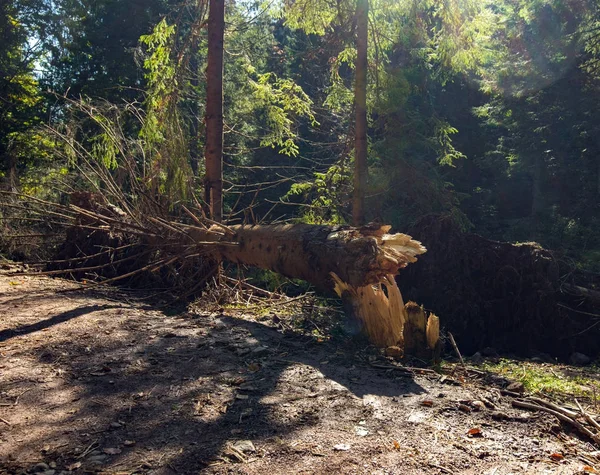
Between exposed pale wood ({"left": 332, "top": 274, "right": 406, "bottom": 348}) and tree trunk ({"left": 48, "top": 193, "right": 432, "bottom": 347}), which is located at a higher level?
tree trunk ({"left": 48, "top": 193, "right": 432, "bottom": 347})

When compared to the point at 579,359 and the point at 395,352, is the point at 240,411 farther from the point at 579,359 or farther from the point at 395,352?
the point at 579,359

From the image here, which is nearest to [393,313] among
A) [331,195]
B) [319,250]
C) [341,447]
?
[319,250]

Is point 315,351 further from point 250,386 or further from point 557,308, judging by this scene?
point 557,308

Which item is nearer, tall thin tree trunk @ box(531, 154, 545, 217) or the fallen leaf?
the fallen leaf

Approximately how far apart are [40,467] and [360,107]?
7989mm

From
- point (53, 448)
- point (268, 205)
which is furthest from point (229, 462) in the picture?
point (268, 205)

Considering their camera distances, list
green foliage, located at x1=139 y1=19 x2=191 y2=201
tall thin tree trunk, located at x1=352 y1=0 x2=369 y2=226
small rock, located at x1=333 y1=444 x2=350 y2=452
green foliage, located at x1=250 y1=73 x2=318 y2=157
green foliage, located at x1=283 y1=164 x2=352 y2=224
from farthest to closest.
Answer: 1. green foliage, located at x1=283 y1=164 x2=352 y2=224
2. green foliage, located at x1=250 y1=73 x2=318 y2=157
3. tall thin tree trunk, located at x1=352 y1=0 x2=369 y2=226
4. green foliage, located at x1=139 y1=19 x2=191 y2=201
5. small rock, located at x1=333 y1=444 x2=350 y2=452

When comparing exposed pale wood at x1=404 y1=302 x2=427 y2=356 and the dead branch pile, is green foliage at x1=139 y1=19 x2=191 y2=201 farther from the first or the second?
exposed pale wood at x1=404 y1=302 x2=427 y2=356

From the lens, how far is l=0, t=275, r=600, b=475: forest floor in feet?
9.87

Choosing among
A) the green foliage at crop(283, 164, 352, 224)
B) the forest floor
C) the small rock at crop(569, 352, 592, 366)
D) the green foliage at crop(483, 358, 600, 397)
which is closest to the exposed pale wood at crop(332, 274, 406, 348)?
the forest floor

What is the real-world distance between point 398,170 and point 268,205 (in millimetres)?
7018

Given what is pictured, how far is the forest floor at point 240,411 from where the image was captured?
301 cm

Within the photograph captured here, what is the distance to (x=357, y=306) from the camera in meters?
5.67

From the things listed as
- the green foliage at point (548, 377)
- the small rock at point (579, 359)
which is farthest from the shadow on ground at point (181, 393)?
the small rock at point (579, 359)
